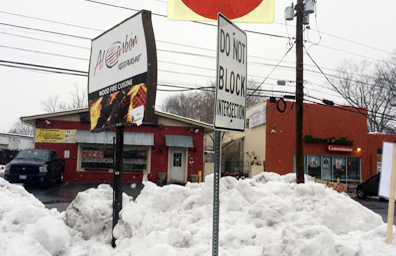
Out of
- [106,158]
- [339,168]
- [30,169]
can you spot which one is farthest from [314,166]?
[30,169]

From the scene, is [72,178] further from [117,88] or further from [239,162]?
[117,88]

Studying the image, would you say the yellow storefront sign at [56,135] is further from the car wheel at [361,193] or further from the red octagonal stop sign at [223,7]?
the red octagonal stop sign at [223,7]

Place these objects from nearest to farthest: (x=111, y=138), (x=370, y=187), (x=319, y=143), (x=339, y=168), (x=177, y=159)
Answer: (x=370, y=187)
(x=111, y=138)
(x=177, y=159)
(x=319, y=143)
(x=339, y=168)

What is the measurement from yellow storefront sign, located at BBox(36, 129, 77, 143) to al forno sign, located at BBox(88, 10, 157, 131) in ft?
56.9

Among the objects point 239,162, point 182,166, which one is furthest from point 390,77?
point 182,166

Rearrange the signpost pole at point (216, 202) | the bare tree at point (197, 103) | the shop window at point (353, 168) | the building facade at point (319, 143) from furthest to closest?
the bare tree at point (197, 103), the shop window at point (353, 168), the building facade at point (319, 143), the signpost pole at point (216, 202)

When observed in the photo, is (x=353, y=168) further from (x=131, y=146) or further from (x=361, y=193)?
(x=131, y=146)

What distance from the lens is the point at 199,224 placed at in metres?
5.25

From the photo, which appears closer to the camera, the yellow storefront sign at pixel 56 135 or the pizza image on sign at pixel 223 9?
the pizza image on sign at pixel 223 9

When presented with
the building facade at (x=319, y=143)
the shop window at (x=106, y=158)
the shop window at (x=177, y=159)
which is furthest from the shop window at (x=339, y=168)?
the shop window at (x=106, y=158)

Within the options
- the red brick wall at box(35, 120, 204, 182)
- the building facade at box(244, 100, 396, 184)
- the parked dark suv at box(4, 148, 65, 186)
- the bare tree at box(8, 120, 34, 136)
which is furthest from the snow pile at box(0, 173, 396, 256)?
the bare tree at box(8, 120, 34, 136)

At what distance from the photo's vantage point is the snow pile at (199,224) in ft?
14.1

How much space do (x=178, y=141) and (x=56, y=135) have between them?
8.31 meters

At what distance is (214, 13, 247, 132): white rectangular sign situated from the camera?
2.77 m
